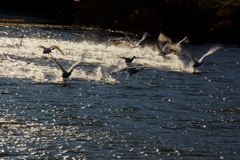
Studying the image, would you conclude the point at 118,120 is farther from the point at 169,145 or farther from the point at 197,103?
the point at 197,103

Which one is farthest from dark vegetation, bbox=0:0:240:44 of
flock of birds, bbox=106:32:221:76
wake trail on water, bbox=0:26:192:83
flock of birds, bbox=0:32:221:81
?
wake trail on water, bbox=0:26:192:83

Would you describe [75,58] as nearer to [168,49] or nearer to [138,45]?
[138,45]

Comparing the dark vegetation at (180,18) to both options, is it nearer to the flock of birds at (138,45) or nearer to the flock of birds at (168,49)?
the flock of birds at (168,49)

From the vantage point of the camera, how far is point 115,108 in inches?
728

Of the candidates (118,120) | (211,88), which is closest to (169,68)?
(211,88)

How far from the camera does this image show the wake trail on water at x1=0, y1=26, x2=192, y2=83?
2436 cm

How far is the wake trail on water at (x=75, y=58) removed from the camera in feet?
79.9

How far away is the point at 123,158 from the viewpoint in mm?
13461

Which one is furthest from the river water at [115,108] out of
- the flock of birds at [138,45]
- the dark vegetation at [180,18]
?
the dark vegetation at [180,18]

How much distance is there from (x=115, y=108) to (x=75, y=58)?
1181 centimetres

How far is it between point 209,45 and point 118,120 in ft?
80.1

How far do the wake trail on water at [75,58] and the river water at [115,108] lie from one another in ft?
0.15

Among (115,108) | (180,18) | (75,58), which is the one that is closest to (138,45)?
(75,58)

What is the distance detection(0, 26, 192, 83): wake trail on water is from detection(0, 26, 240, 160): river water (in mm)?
46
